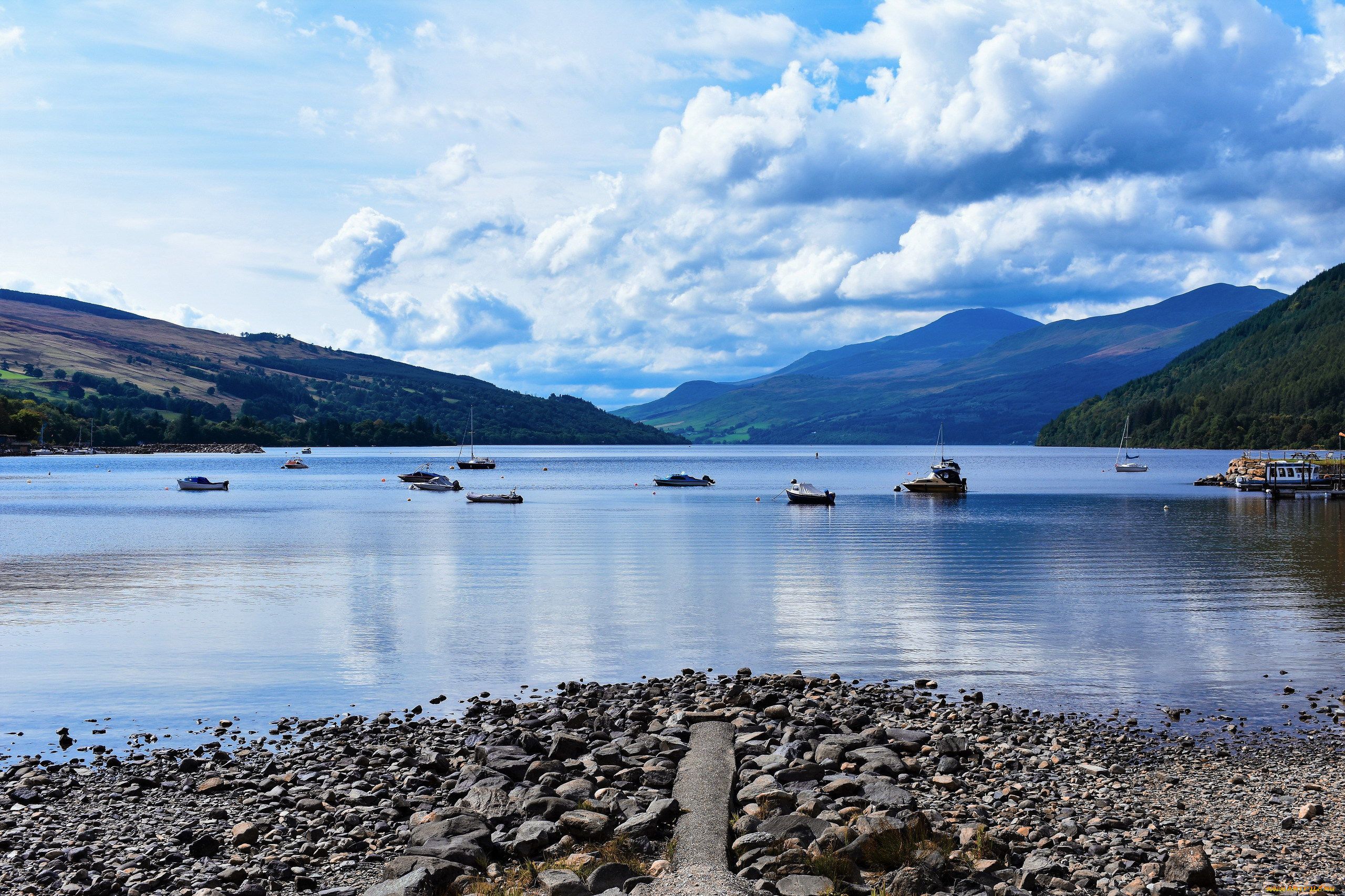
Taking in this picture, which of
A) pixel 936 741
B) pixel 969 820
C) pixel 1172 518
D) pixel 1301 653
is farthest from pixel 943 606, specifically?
pixel 1172 518

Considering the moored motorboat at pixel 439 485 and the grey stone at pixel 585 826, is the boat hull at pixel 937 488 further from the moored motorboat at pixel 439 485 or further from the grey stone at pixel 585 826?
the grey stone at pixel 585 826

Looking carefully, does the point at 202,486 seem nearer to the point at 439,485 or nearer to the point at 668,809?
the point at 439,485

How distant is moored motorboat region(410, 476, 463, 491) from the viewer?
469 ft

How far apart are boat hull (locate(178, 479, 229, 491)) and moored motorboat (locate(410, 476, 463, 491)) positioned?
81.5ft

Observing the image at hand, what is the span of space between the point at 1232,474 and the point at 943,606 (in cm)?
12792

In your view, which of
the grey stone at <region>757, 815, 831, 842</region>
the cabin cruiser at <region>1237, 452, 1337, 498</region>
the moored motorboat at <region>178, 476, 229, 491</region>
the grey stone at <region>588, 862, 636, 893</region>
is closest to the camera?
the grey stone at <region>588, 862, 636, 893</region>

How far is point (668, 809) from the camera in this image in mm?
14922

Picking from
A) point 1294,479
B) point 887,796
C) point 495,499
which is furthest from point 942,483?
point 887,796

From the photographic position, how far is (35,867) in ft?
45.5

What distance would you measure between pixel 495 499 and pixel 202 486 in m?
51.3

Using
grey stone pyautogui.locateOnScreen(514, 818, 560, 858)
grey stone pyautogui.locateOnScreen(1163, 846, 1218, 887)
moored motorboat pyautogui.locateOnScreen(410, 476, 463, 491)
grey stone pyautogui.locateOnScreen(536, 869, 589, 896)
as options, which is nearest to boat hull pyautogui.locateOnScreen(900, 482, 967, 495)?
moored motorboat pyautogui.locateOnScreen(410, 476, 463, 491)

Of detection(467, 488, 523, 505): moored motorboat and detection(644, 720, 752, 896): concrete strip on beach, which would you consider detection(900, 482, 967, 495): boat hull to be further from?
detection(644, 720, 752, 896): concrete strip on beach

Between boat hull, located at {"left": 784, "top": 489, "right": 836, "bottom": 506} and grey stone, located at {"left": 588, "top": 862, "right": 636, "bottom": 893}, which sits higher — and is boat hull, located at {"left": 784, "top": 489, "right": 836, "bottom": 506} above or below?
above

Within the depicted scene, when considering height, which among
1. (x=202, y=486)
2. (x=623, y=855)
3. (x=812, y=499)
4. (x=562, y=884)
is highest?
(x=202, y=486)
